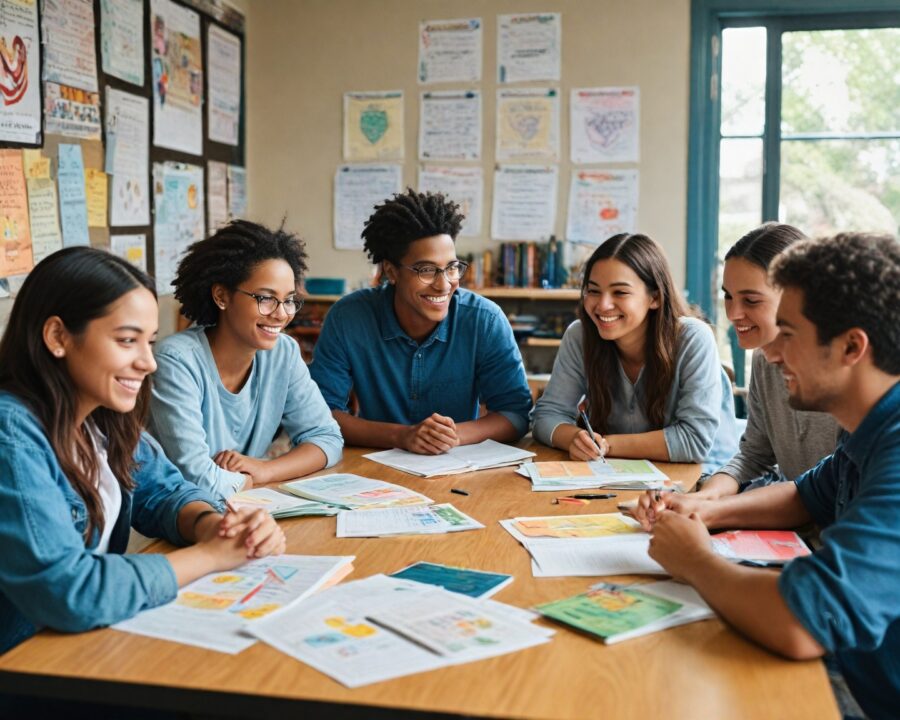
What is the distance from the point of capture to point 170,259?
418cm

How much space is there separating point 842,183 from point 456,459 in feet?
10.5

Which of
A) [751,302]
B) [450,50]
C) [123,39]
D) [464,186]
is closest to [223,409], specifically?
[751,302]

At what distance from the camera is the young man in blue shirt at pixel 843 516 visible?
3.87ft

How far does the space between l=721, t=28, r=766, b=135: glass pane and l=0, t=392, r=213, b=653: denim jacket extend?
404 centimetres

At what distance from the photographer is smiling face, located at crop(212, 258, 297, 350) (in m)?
→ 2.19

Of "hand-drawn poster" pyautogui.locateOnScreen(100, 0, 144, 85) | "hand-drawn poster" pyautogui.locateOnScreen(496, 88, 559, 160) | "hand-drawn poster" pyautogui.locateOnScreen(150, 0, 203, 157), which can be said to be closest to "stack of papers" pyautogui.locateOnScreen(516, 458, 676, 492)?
"hand-drawn poster" pyautogui.locateOnScreen(100, 0, 144, 85)

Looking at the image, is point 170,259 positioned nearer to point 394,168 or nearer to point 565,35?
point 394,168

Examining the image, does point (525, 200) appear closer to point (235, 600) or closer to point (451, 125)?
point (451, 125)

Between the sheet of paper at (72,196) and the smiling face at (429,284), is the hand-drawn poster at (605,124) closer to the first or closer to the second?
the smiling face at (429,284)

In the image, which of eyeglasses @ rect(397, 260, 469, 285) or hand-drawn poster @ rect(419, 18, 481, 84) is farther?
hand-drawn poster @ rect(419, 18, 481, 84)

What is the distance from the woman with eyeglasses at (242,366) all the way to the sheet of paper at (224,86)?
2.49m

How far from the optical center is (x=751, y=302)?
2207 mm

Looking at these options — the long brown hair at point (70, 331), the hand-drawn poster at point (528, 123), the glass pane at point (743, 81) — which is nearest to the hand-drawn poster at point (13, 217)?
the long brown hair at point (70, 331)

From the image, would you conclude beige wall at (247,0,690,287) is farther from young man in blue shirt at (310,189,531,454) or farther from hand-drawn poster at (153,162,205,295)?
young man in blue shirt at (310,189,531,454)
